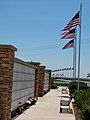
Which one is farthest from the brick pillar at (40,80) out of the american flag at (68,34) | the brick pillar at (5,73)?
the brick pillar at (5,73)

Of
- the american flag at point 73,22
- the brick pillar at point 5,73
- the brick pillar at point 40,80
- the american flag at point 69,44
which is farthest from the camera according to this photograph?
the american flag at point 69,44

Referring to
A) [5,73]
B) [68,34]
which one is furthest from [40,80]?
[5,73]

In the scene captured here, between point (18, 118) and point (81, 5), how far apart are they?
68.4 feet

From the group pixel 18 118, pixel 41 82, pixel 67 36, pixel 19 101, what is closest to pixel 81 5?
pixel 67 36

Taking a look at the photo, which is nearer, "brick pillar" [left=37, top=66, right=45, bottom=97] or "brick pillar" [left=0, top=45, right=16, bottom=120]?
"brick pillar" [left=0, top=45, right=16, bottom=120]

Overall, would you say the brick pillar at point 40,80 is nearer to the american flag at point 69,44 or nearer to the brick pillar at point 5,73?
the american flag at point 69,44

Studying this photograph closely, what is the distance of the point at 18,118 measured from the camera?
17859 mm

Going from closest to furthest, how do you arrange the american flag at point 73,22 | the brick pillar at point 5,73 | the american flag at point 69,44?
the brick pillar at point 5,73, the american flag at point 73,22, the american flag at point 69,44

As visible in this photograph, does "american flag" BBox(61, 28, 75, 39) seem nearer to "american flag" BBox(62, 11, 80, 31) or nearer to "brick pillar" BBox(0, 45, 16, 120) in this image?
"american flag" BBox(62, 11, 80, 31)

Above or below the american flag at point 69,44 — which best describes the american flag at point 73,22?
above

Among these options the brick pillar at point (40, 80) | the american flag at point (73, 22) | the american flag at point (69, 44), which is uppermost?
the american flag at point (73, 22)

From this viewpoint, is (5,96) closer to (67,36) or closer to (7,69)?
(7,69)

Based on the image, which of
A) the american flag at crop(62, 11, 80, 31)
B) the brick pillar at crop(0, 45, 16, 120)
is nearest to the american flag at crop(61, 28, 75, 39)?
the american flag at crop(62, 11, 80, 31)

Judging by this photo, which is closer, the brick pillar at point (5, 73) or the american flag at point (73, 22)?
the brick pillar at point (5, 73)
